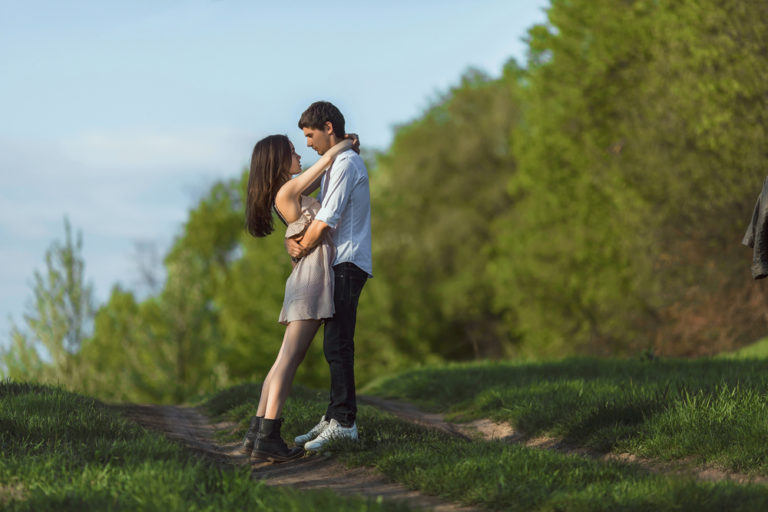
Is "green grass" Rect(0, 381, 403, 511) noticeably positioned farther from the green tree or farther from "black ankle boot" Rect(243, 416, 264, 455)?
the green tree

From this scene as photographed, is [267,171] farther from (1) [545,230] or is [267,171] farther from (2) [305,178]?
(1) [545,230]

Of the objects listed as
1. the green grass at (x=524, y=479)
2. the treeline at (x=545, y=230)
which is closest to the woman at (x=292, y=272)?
the green grass at (x=524, y=479)

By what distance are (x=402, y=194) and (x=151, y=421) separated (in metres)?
32.8

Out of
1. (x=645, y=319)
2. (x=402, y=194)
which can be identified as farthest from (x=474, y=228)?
(x=645, y=319)

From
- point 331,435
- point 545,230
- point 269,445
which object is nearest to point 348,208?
point 331,435

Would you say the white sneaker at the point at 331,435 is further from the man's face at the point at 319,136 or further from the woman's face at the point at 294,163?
the man's face at the point at 319,136

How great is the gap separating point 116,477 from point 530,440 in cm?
446

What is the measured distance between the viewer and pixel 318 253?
6.64 m

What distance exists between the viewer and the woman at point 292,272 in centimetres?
657

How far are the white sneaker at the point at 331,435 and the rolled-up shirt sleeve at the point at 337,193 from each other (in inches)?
66.7

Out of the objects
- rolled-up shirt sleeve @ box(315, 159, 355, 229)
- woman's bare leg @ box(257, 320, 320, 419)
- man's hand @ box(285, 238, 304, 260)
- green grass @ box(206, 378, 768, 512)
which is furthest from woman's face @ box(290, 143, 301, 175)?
green grass @ box(206, 378, 768, 512)

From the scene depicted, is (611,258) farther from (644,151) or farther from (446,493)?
(446,493)

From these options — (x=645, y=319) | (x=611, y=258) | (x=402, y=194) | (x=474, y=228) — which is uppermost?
(x=402, y=194)

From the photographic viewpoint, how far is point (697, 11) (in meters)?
19.8
